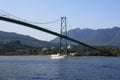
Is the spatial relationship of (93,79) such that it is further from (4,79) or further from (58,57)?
(58,57)

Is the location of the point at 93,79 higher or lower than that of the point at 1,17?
lower

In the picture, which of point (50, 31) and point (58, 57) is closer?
point (50, 31)

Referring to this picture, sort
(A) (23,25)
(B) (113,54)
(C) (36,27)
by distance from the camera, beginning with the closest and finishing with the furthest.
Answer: (A) (23,25) < (C) (36,27) < (B) (113,54)

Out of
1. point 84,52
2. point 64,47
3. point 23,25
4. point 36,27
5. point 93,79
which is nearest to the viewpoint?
point 93,79


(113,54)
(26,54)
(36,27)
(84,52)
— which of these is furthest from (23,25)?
(26,54)

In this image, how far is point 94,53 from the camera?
156m

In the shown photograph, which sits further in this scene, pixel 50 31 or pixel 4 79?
pixel 50 31

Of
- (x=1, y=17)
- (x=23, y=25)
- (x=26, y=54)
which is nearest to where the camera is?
(x=1, y=17)

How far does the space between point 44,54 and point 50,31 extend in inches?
4613

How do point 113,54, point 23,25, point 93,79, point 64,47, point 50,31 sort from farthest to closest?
point 113,54, point 64,47, point 50,31, point 23,25, point 93,79

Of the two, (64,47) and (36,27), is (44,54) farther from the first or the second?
(36,27)

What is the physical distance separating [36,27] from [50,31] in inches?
190

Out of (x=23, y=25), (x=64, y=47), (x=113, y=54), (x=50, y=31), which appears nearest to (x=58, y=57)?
(x=64, y=47)

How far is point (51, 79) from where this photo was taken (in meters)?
35.9
